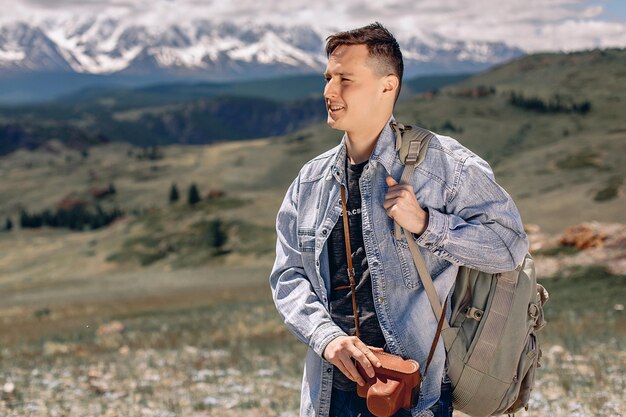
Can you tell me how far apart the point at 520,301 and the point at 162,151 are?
5924 inches

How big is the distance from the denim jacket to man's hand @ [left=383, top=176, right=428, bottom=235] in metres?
0.05

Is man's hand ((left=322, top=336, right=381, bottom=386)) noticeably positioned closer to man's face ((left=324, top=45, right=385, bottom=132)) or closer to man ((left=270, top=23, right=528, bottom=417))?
man ((left=270, top=23, right=528, bottom=417))

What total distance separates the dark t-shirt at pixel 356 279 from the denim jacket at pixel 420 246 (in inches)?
2.4

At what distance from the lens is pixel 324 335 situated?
4.00 metres

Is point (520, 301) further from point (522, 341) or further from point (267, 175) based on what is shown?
point (267, 175)

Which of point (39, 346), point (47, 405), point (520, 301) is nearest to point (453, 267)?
point (520, 301)

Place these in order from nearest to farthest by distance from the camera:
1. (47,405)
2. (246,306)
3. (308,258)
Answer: (308,258) < (47,405) < (246,306)

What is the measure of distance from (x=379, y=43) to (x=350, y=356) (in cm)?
169

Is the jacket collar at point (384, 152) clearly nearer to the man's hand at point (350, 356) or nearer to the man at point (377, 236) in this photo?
the man at point (377, 236)

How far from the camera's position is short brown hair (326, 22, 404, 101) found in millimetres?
4039

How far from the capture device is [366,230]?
408cm

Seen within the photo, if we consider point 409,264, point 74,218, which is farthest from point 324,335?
point 74,218

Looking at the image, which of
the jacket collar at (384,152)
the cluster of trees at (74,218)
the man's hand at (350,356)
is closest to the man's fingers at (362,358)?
the man's hand at (350,356)

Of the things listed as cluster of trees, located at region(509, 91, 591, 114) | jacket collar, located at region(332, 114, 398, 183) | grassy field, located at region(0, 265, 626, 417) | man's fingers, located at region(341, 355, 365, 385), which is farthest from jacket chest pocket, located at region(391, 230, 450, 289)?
cluster of trees, located at region(509, 91, 591, 114)
